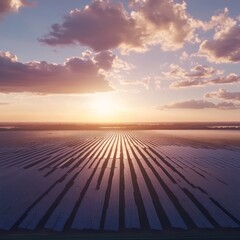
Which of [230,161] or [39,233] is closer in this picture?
[39,233]

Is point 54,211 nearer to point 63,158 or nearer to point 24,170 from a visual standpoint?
point 24,170

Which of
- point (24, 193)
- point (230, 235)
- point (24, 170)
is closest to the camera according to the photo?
point (230, 235)

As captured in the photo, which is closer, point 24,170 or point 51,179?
point 51,179

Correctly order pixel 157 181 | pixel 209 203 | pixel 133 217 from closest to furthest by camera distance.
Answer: pixel 133 217, pixel 209 203, pixel 157 181

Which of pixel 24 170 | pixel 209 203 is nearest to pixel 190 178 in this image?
pixel 209 203

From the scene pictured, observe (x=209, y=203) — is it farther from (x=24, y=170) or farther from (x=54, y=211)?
(x=24, y=170)

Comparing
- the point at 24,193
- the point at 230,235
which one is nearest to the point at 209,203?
the point at 230,235

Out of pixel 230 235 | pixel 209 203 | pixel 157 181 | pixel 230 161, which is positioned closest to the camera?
pixel 230 235

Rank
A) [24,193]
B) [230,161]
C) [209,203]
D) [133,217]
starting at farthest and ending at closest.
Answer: [230,161] < [24,193] < [209,203] < [133,217]

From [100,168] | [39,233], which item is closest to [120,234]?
[39,233]
